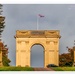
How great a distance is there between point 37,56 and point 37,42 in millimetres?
352

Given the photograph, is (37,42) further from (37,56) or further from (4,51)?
(4,51)

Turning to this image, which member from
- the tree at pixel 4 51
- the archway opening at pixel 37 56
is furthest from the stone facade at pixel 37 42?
the tree at pixel 4 51

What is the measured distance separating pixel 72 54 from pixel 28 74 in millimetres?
1095

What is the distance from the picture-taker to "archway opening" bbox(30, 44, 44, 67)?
70000 millimetres

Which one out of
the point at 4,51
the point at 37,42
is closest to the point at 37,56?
the point at 37,42

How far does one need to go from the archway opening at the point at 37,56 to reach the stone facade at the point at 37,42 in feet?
0.22

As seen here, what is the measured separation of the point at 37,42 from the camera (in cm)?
7019

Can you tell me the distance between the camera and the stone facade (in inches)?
2756

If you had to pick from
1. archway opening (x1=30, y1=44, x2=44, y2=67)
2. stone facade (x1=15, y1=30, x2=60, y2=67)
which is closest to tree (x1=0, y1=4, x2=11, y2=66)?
stone facade (x1=15, y1=30, x2=60, y2=67)

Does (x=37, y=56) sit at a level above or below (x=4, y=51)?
below

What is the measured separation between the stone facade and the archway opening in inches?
2.7

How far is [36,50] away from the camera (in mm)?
70125

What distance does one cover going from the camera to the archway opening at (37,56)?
7000 cm

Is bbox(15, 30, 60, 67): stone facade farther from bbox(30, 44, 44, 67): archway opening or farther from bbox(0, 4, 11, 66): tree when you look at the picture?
bbox(0, 4, 11, 66): tree
